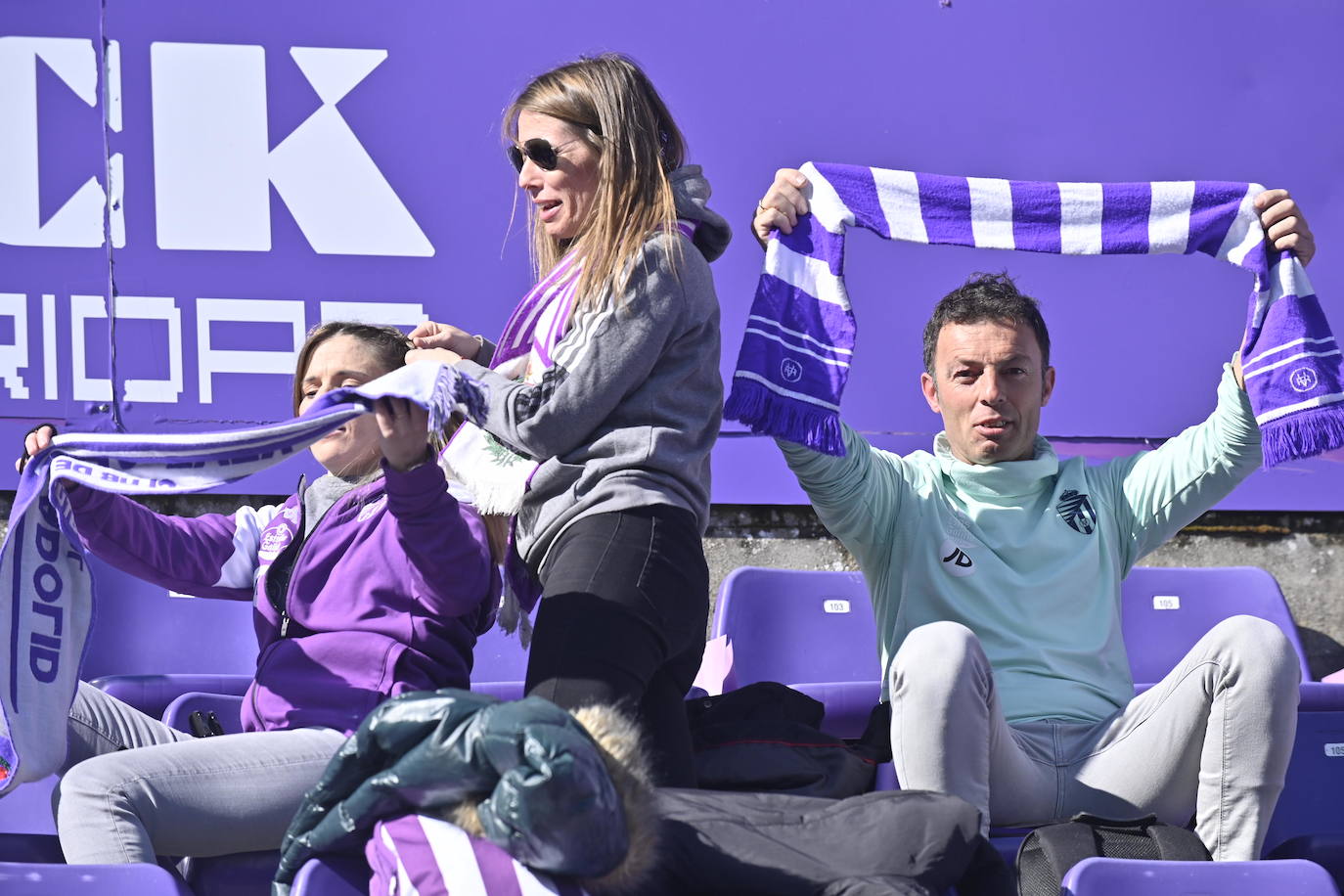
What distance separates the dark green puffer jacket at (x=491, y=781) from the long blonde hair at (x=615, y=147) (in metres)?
0.77

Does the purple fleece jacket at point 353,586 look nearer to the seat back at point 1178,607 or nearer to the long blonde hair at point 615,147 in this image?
the long blonde hair at point 615,147

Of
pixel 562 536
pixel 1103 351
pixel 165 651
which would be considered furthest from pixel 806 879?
pixel 1103 351

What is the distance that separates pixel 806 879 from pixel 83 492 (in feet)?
4.16

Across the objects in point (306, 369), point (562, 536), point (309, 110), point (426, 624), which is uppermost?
point (309, 110)

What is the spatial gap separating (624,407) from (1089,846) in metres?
0.87

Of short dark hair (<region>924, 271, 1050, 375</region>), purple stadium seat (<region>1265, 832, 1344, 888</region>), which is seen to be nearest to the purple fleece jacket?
short dark hair (<region>924, 271, 1050, 375</region>)

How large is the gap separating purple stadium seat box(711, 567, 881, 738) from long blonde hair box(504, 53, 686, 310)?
3.73 feet

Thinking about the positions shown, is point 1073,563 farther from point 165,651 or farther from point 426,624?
point 165,651

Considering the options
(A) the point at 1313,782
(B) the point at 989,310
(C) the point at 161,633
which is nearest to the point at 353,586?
(C) the point at 161,633

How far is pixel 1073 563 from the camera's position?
2744 millimetres

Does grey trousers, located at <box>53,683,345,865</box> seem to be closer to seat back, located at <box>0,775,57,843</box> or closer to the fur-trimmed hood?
seat back, located at <box>0,775,57,843</box>

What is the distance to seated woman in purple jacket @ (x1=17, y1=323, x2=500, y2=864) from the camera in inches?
78.2

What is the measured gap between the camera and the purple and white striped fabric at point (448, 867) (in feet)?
5.07

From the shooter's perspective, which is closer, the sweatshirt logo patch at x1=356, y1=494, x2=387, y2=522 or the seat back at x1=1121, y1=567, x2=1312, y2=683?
the sweatshirt logo patch at x1=356, y1=494, x2=387, y2=522
